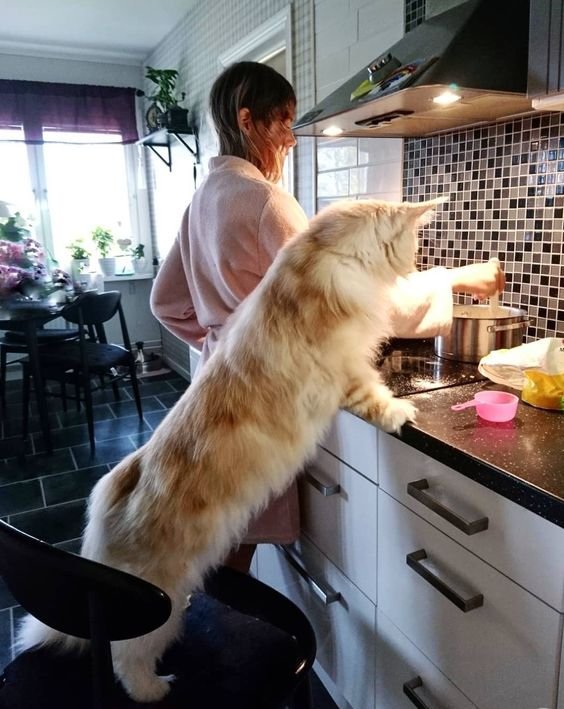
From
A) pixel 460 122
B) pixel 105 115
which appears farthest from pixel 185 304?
pixel 105 115

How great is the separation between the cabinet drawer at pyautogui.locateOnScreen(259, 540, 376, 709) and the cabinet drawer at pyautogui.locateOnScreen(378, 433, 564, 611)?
390 mm

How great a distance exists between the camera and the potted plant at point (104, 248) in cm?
538

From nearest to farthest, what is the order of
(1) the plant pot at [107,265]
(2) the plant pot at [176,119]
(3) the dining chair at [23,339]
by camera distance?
(3) the dining chair at [23,339] → (2) the plant pot at [176,119] → (1) the plant pot at [107,265]

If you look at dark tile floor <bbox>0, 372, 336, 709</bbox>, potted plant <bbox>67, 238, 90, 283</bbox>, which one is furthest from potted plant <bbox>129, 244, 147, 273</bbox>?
dark tile floor <bbox>0, 372, 336, 709</bbox>

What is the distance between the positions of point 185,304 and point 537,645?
1260 millimetres

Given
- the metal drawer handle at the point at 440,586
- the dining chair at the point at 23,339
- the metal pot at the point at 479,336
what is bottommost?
the metal drawer handle at the point at 440,586

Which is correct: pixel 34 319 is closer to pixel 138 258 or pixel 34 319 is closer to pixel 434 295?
pixel 138 258

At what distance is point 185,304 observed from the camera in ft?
5.71

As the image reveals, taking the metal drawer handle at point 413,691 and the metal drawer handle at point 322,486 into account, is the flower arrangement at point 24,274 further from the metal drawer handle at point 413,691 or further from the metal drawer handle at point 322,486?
the metal drawer handle at point 413,691

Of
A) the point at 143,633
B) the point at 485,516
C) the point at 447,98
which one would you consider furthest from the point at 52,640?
the point at 447,98

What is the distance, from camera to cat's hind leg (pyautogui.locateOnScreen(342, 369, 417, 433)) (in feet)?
3.63

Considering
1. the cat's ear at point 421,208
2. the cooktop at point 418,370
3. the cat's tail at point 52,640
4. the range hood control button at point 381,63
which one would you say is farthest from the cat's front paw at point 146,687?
the range hood control button at point 381,63

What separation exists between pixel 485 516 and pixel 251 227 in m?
0.81

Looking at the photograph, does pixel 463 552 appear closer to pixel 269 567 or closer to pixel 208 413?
pixel 208 413
